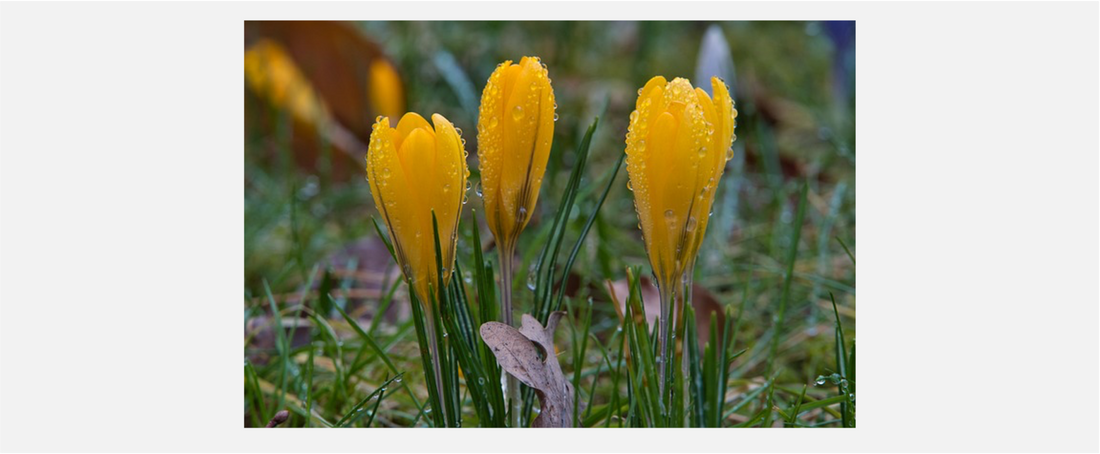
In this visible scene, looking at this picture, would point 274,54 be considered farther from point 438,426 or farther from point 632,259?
point 438,426

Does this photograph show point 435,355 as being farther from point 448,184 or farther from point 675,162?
point 675,162

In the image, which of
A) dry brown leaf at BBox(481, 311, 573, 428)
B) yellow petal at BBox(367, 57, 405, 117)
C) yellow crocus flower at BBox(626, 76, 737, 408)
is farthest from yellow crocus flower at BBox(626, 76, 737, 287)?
yellow petal at BBox(367, 57, 405, 117)

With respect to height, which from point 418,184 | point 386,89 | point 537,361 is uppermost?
point 386,89

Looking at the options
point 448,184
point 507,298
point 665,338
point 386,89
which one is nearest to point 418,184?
point 448,184

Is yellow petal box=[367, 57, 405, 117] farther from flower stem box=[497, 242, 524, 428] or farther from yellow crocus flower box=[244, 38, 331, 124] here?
flower stem box=[497, 242, 524, 428]

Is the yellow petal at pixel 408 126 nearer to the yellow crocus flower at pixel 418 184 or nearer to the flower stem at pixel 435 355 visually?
the yellow crocus flower at pixel 418 184
